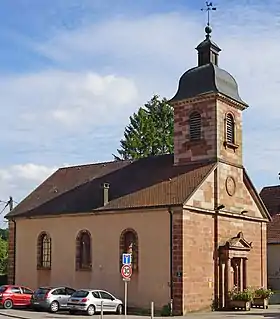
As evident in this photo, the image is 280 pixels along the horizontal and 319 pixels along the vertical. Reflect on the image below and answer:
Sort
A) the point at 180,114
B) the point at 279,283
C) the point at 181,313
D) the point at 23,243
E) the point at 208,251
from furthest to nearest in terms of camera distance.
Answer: the point at 279,283
the point at 23,243
the point at 180,114
the point at 208,251
the point at 181,313

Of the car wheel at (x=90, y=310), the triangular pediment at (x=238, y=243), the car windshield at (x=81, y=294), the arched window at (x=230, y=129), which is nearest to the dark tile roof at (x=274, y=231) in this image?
the triangular pediment at (x=238, y=243)

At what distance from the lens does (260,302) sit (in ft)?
136

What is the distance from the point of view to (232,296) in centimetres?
4022

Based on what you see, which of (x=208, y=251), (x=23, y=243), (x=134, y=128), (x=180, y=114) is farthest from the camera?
(x=134, y=128)

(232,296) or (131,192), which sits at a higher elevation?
(131,192)

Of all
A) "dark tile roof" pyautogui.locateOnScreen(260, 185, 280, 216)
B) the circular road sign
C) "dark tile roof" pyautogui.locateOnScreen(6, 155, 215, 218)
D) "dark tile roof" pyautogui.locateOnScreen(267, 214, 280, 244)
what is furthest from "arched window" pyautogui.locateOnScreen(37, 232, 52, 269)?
"dark tile roof" pyautogui.locateOnScreen(260, 185, 280, 216)

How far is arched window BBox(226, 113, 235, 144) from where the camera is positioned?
4259 centimetres

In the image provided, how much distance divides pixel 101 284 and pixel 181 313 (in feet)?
20.3

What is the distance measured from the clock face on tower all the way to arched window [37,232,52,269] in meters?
12.1

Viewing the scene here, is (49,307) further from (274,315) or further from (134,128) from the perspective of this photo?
(134,128)

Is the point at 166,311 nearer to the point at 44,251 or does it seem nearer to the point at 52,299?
the point at 52,299

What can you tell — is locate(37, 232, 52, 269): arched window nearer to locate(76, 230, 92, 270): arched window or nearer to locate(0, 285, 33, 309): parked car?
locate(76, 230, 92, 270): arched window

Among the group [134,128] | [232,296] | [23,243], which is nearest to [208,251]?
[232,296]

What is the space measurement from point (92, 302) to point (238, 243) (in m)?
10.6
